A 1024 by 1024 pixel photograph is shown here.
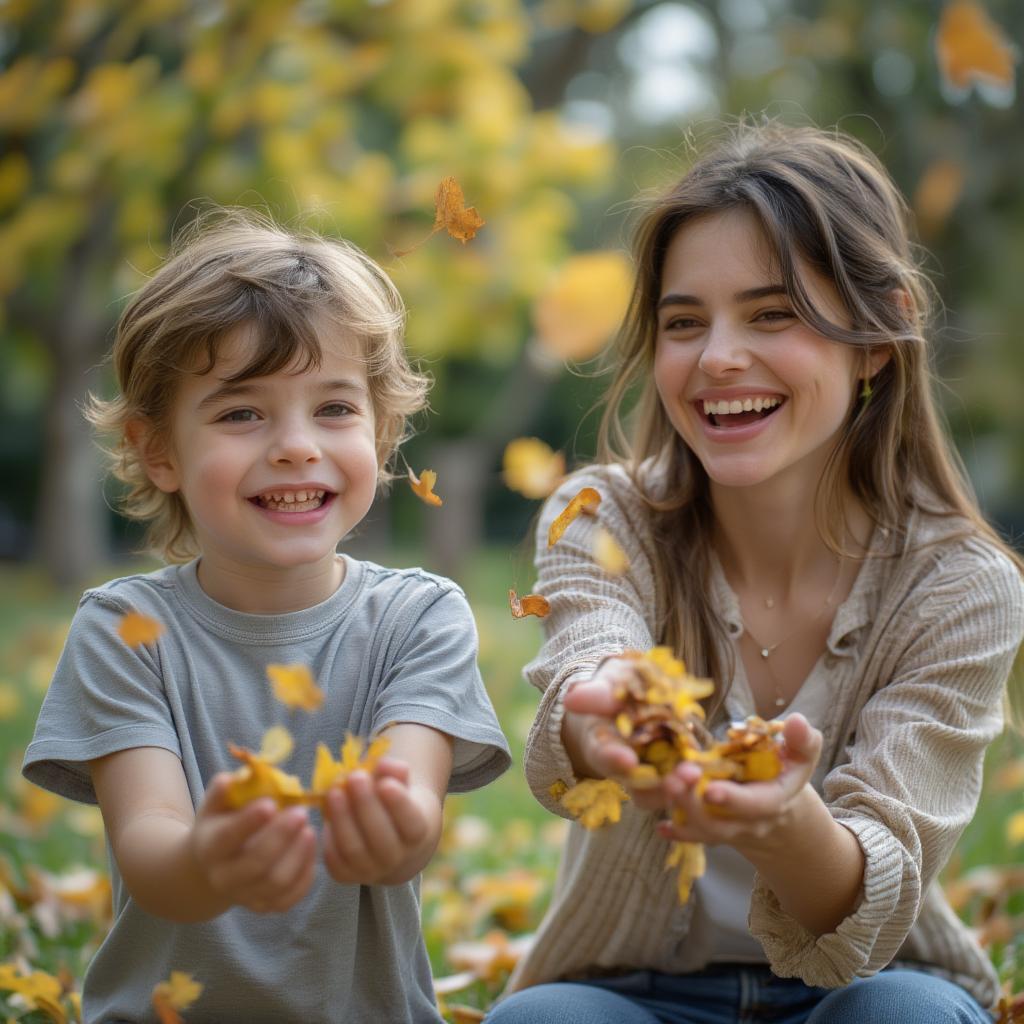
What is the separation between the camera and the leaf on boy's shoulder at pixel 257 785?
1.50m

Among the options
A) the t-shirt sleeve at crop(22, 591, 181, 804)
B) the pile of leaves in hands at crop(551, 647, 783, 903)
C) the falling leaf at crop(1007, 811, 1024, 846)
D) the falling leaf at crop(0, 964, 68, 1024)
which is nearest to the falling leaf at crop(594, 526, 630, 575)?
the pile of leaves in hands at crop(551, 647, 783, 903)

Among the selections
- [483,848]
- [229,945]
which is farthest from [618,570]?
[483,848]

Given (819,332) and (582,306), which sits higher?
(582,306)

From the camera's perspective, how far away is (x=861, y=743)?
2.11 m

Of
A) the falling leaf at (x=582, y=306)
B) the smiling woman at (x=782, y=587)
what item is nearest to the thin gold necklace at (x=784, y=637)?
the smiling woman at (x=782, y=587)

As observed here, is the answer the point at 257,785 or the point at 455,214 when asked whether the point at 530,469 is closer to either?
the point at 455,214

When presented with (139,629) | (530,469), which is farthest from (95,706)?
(530,469)

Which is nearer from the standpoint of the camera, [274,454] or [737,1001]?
[274,454]

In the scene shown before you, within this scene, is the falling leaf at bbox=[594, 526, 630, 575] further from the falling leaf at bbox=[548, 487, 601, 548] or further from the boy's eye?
the boy's eye

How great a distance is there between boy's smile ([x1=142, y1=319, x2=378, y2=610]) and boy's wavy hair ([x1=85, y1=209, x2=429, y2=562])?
0.02 meters

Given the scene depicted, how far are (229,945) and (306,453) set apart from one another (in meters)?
0.69

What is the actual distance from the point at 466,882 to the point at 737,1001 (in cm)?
121

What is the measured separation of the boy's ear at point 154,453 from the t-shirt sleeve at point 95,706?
204 mm

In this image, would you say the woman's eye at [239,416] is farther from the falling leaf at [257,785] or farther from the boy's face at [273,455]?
the falling leaf at [257,785]
